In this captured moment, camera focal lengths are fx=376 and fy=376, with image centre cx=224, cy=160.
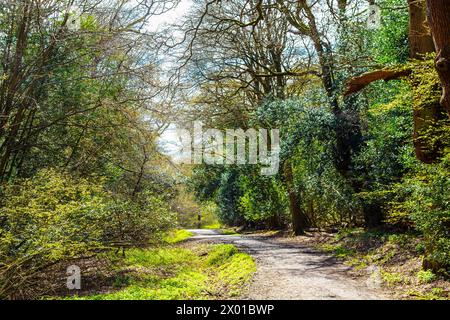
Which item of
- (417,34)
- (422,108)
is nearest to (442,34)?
(422,108)

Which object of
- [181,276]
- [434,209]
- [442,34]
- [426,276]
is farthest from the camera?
[181,276]

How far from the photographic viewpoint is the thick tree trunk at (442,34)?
15.2ft

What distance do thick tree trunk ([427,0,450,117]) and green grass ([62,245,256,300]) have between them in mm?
4575

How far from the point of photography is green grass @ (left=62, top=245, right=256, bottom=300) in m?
6.84

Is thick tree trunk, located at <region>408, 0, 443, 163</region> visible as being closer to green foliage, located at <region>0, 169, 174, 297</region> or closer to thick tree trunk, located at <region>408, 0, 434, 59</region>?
thick tree trunk, located at <region>408, 0, 434, 59</region>

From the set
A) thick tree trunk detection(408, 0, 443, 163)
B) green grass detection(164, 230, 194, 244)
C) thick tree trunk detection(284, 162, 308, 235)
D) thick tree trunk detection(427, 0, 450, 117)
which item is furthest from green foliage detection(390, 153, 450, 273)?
thick tree trunk detection(284, 162, 308, 235)

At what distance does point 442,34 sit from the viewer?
4.73 m

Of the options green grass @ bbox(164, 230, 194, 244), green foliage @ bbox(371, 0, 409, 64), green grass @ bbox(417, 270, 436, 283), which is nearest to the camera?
green grass @ bbox(417, 270, 436, 283)

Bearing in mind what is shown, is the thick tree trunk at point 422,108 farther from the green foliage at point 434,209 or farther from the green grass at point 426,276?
the green grass at point 426,276

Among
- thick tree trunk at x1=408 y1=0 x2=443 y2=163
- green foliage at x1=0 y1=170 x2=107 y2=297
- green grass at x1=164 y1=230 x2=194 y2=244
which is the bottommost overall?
green grass at x1=164 y1=230 x2=194 y2=244

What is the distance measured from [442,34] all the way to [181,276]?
727 cm

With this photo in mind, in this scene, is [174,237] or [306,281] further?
[174,237]

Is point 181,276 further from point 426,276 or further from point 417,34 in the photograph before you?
point 417,34
